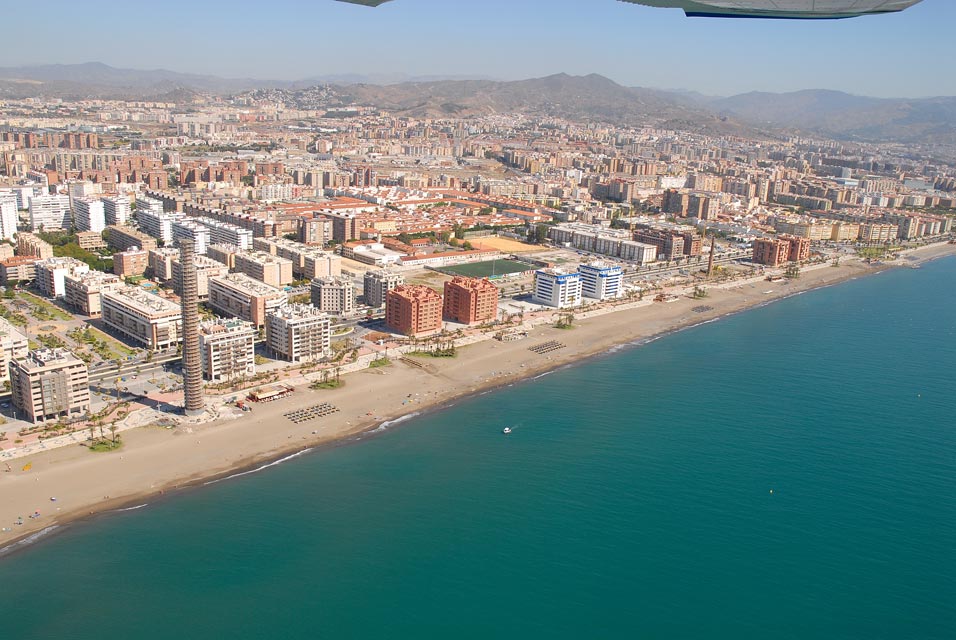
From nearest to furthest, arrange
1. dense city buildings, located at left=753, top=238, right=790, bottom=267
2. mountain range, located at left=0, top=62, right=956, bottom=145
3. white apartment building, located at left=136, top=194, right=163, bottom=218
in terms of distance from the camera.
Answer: white apartment building, located at left=136, top=194, right=163, bottom=218, dense city buildings, located at left=753, top=238, right=790, bottom=267, mountain range, located at left=0, top=62, right=956, bottom=145

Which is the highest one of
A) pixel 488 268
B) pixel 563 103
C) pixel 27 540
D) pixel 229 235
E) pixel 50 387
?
pixel 563 103

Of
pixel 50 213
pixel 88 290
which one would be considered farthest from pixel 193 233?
pixel 50 213

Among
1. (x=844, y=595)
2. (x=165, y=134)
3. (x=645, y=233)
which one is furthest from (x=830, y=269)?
(x=165, y=134)

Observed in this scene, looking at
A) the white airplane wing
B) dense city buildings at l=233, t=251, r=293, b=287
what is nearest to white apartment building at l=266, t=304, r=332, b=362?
dense city buildings at l=233, t=251, r=293, b=287

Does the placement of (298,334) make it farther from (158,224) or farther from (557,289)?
(158,224)

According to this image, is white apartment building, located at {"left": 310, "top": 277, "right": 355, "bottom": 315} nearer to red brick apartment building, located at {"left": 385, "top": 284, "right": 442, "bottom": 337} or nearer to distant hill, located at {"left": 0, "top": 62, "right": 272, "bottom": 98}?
red brick apartment building, located at {"left": 385, "top": 284, "right": 442, "bottom": 337}

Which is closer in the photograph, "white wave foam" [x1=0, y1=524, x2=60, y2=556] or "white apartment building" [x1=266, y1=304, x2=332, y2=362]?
"white wave foam" [x1=0, y1=524, x2=60, y2=556]

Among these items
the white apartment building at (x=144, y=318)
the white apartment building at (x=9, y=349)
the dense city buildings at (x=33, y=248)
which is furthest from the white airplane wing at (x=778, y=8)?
the dense city buildings at (x=33, y=248)
